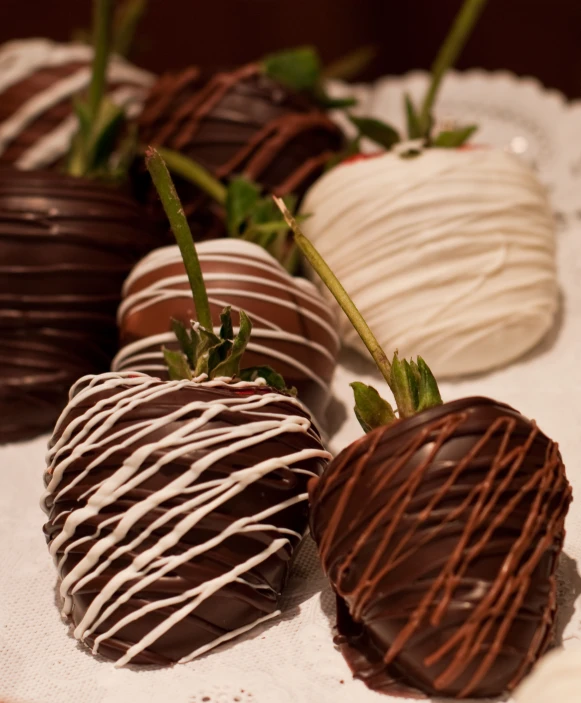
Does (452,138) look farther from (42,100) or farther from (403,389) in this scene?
(42,100)

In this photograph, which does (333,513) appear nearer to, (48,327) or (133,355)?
(133,355)

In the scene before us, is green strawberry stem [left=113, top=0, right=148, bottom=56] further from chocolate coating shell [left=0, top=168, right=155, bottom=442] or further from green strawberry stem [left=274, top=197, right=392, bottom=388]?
green strawberry stem [left=274, top=197, right=392, bottom=388]

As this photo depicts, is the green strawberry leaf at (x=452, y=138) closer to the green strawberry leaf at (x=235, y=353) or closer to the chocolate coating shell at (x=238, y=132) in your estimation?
the chocolate coating shell at (x=238, y=132)

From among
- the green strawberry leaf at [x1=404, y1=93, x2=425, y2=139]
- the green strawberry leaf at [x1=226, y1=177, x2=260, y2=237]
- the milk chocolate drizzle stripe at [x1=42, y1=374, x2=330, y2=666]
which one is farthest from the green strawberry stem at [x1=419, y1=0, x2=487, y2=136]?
the milk chocolate drizzle stripe at [x1=42, y1=374, x2=330, y2=666]

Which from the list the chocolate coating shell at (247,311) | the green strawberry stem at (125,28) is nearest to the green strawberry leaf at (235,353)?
the chocolate coating shell at (247,311)

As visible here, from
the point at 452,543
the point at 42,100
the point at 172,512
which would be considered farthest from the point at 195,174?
the point at 452,543

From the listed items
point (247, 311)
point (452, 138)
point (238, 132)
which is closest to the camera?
point (247, 311)
